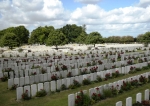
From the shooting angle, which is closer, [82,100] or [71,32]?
[82,100]

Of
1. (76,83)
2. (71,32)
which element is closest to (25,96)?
(76,83)

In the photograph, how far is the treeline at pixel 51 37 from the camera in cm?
4356

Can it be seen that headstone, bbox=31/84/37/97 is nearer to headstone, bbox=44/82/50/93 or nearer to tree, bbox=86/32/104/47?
headstone, bbox=44/82/50/93

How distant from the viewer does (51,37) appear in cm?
4422

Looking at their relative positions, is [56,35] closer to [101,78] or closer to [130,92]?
[101,78]

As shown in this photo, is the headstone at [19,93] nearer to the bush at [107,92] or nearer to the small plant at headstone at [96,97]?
the small plant at headstone at [96,97]

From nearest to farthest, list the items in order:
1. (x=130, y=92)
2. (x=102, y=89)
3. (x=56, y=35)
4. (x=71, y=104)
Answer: (x=71, y=104) < (x=102, y=89) < (x=130, y=92) < (x=56, y=35)

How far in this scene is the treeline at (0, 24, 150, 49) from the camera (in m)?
43.6

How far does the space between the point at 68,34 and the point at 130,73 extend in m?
78.7

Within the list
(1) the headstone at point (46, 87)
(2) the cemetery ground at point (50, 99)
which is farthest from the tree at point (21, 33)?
(1) the headstone at point (46, 87)

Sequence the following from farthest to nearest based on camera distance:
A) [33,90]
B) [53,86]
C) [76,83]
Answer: [76,83], [53,86], [33,90]

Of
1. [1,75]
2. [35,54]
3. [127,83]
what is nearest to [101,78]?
[127,83]

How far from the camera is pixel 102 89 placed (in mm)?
8734

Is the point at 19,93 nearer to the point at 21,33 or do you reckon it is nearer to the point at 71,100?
the point at 71,100
